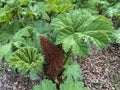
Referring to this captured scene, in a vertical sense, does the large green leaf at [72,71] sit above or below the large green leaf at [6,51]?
below

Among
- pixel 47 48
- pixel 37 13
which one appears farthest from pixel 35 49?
pixel 37 13

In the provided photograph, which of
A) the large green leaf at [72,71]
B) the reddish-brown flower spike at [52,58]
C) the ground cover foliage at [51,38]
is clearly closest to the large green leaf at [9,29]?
the ground cover foliage at [51,38]

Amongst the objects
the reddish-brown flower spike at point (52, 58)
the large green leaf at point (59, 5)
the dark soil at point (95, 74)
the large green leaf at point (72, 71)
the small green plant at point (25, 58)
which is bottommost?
the dark soil at point (95, 74)

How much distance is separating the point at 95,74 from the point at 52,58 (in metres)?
0.66

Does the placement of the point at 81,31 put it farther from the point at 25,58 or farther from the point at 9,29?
the point at 9,29

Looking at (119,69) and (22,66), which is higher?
(22,66)

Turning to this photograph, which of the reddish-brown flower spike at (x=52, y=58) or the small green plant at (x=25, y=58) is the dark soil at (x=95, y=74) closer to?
the reddish-brown flower spike at (x=52, y=58)

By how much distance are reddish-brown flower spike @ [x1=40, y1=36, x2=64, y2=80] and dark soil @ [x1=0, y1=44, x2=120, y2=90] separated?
0.31 metres

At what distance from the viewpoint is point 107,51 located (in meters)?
3.08

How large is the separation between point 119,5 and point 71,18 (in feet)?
2.67

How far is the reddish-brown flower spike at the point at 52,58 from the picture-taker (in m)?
2.28

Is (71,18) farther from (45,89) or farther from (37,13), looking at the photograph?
(45,89)

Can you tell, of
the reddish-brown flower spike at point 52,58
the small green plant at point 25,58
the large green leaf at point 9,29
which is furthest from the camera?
the large green leaf at point 9,29

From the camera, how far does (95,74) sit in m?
2.81
